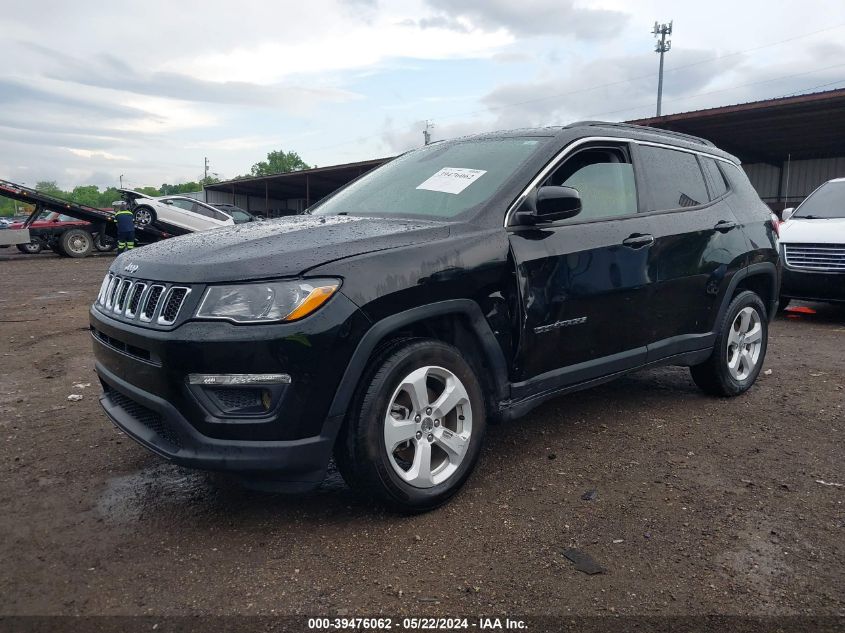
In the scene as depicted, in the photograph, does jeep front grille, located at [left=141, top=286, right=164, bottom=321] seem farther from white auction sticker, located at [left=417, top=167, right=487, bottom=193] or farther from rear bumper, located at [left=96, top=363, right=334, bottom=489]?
white auction sticker, located at [left=417, top=167, right=487, bottom=193]

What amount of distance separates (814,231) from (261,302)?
760cm

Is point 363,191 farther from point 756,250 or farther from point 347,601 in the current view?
point 756,250

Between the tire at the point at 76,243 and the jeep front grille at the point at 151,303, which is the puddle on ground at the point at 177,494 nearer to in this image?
the jeep front grille at the point at 151,303

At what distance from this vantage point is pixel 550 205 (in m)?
3.18

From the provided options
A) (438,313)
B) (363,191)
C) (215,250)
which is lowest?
(438,313)

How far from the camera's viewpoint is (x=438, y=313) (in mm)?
2896

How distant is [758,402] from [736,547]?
2286 millimetres

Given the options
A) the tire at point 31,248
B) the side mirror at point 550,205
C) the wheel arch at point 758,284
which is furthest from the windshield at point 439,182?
the tire at point 31,248

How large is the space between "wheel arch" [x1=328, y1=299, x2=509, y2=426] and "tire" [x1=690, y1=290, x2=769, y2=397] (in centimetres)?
209

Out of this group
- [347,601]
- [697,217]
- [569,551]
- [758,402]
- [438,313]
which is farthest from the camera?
[758,402]

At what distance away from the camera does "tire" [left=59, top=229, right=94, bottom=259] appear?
19.2 meters

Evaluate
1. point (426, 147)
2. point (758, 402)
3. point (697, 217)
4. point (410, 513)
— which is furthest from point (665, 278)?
point (410, 513)

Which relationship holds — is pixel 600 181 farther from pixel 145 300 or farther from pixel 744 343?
pixel 145 300

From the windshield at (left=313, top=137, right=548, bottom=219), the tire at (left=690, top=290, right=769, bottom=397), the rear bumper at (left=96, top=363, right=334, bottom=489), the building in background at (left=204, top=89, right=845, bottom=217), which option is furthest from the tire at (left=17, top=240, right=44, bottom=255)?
the tire at (left=690, top=290, right=769, bottom=397)
